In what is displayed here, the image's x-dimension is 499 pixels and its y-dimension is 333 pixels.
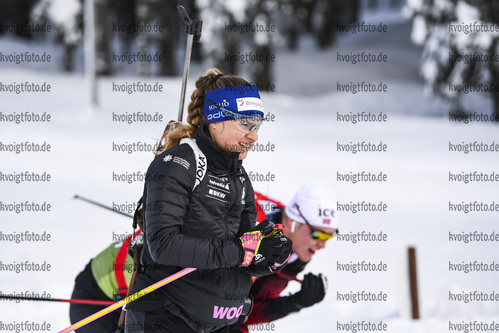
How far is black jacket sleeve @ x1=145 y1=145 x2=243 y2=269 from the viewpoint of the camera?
223cm

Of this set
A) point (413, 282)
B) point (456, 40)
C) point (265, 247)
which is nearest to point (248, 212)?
point (265, 247)

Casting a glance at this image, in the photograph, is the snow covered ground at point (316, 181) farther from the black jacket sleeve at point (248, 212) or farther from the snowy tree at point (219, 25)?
the snowy tree at point (219, 25)

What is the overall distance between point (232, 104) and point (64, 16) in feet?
67.0

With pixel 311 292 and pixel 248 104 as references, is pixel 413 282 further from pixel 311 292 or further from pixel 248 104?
pixel 248 104

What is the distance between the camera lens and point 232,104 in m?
2.49

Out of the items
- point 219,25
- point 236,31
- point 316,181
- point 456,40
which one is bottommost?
point 316,181

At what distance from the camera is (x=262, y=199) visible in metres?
3.71

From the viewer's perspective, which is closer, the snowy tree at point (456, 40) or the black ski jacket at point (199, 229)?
the black ski jacket at point (199, 229)

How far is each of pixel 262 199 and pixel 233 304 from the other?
3.99ft

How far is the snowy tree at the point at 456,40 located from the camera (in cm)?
1494

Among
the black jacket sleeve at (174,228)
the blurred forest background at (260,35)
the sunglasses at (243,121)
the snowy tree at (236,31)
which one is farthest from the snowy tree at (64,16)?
the black jacket sleeve at (174,228)

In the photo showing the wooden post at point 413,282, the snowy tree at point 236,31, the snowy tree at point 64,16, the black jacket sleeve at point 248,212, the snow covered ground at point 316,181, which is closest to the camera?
the black jacket sleeve at point 248,212

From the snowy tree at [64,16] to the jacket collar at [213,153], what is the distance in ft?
66.6

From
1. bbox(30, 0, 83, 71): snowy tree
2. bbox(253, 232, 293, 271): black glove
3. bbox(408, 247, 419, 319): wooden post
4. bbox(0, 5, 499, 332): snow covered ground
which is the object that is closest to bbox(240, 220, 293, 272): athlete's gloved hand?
bbox(253, 232, 293, 271): black glove
